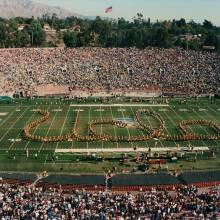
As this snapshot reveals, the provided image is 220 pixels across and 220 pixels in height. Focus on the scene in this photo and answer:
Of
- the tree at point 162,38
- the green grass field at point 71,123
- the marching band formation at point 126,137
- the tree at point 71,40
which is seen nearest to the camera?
the green grass field at point 71,123

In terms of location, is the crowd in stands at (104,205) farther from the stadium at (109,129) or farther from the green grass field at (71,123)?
the green grass field at (71,123)

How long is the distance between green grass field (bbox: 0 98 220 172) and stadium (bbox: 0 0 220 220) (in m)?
0.12

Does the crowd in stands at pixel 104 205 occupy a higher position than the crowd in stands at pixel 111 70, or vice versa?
the crowd in stands at pixel 111 70

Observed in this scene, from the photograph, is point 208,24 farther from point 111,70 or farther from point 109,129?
point 109,129

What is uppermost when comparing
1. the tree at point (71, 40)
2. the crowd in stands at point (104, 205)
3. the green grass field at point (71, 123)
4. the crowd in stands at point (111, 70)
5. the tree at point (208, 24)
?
the tree at point (208, 24)

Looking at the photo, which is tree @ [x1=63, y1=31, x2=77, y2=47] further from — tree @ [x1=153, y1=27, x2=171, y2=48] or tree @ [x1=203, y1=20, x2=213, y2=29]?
tree @ [x1=203, y1=20, x2=213, y2=29]

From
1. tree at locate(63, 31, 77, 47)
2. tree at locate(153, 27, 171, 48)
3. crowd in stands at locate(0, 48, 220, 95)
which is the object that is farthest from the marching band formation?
tree at locate(153, 27, 171, 48)

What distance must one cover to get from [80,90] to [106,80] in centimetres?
590

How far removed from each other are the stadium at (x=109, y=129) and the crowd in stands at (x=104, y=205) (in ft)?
0.24

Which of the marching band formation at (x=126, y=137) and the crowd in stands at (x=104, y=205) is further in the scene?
the marching band formation at (x=126, y=137)

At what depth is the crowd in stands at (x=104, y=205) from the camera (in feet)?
88.9

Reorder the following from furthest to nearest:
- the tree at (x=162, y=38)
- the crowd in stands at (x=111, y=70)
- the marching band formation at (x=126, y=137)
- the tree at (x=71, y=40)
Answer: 1. the tree at (x=162, y=38)
2. the tree at (x=71, y=40)
3. the crowd in stands at (x=111, y=70)
4. the marching band formation at (x=126, y=137)

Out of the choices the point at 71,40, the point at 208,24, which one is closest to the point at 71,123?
the point at 71,40

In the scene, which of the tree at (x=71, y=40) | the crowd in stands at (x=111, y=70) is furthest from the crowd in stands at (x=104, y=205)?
the tree at (x=71, y=40)
